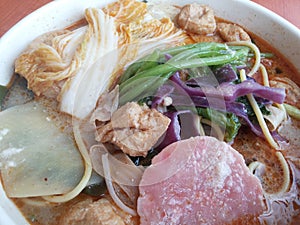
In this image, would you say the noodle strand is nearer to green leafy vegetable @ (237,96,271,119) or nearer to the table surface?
green leafy vegetable @ (237,96,271,119)

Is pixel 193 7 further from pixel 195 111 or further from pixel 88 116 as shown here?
pixel 88 116

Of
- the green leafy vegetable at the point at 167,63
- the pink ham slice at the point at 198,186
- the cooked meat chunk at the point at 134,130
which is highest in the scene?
the green leafy vegetable at the point at 167,63

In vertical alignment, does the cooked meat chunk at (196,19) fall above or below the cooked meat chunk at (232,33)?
above

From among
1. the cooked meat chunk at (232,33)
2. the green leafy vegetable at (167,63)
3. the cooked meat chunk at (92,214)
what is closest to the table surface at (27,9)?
the cooked meat chunk at (232,33)

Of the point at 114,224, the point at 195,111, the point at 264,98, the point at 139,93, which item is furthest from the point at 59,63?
the point at 264,98

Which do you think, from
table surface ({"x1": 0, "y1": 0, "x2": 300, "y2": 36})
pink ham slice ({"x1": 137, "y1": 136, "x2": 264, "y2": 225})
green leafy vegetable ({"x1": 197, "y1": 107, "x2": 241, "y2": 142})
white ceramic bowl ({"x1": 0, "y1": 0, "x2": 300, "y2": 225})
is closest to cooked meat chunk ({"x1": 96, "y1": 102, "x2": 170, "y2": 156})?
pink ham slice ({"x1": 137, "y1": 136, "x2": 264, "y2": 225})

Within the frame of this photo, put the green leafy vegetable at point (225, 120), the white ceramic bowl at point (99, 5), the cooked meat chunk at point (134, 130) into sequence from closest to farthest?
the cooked meat chunk at point (134, 130), the green leafy vegetable at point (225, 120), the white ceramic bowl at point (99, 5)

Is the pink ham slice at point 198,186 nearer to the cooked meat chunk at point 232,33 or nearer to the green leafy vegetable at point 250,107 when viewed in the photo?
the green leafy vegetable at point 250,107
